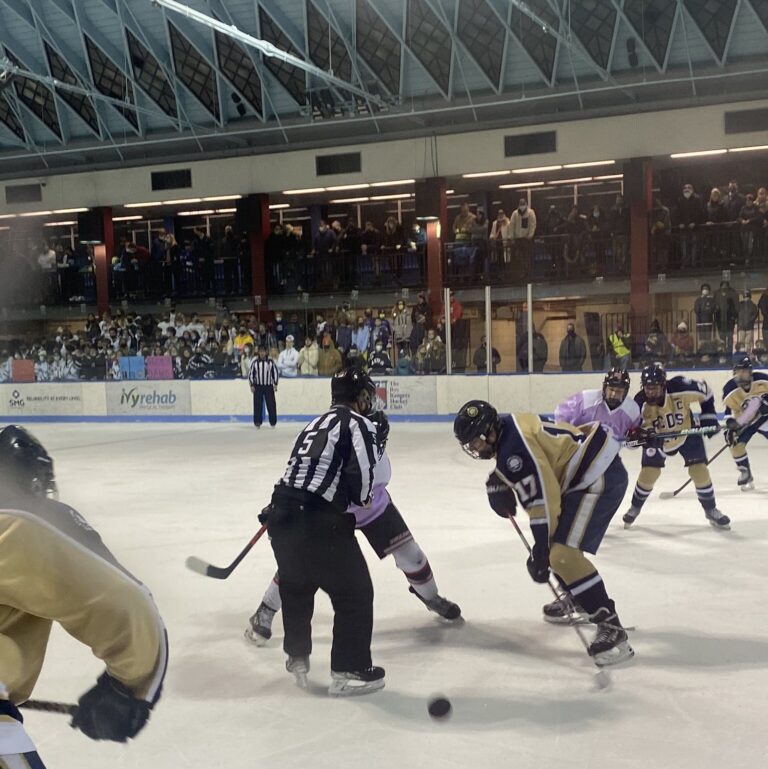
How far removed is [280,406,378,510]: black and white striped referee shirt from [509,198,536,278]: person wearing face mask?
14.0 m

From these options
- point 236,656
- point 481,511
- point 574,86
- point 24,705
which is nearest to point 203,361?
point 574,86

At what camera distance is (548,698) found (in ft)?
10.1

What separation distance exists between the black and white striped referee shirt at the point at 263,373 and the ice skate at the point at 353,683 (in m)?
10.1

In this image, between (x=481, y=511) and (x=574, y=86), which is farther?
(x=574, y=86)

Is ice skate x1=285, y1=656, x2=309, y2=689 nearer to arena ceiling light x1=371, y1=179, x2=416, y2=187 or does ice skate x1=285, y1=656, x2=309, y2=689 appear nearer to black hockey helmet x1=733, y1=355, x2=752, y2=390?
black hockey helmet x1=733, y1=355, x2=752, y2=390

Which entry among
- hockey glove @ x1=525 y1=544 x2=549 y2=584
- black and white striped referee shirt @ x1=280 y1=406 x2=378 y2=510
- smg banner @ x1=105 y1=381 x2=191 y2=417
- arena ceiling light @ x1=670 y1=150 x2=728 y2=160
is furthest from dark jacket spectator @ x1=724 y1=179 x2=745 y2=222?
black and white striped referee shirt @ x1=280 y1=406 x2=378 y2=510

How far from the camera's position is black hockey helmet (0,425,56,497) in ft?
4.88

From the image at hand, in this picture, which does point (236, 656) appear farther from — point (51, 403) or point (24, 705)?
point (51, 403)

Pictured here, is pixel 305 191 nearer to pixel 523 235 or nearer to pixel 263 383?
pixel 523 235

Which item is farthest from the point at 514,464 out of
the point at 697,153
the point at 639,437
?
the point at 697,153

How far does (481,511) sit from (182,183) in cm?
1555

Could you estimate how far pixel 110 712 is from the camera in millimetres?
1455

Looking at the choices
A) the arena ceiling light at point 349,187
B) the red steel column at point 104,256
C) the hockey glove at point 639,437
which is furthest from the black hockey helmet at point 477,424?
the red steel column at point 104,256

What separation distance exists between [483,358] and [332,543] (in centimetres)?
1033
